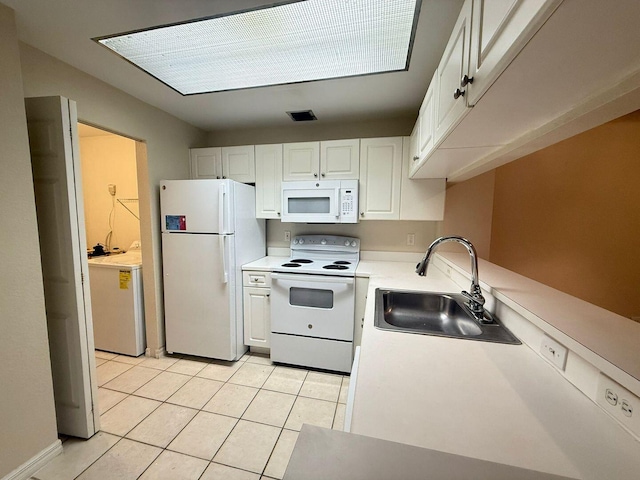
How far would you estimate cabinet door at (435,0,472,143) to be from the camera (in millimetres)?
857

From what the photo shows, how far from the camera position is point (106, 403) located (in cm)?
187

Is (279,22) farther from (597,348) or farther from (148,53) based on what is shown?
(597,348)

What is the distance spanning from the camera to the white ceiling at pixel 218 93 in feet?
3.92

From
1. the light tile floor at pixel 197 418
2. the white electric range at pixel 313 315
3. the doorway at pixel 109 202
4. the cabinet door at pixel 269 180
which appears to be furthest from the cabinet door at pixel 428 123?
the doorway at pixel 109 202

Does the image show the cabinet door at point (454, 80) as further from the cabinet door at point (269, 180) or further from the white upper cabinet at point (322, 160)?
the cabinet door at point (269, 180)

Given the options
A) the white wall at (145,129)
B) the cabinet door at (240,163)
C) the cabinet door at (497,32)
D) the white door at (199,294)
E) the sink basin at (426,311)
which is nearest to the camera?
the cabinet door at (497,32)

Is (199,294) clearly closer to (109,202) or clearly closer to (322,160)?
(322,160)

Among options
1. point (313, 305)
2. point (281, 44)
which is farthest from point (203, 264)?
point (281, 44)

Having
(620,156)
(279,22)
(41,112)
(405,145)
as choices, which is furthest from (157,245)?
(620,156)

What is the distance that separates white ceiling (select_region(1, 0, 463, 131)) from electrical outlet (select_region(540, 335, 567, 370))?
144cm

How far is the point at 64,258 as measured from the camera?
1.43m

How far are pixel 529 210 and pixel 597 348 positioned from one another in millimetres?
2501

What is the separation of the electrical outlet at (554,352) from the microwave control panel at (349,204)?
5.45 feet

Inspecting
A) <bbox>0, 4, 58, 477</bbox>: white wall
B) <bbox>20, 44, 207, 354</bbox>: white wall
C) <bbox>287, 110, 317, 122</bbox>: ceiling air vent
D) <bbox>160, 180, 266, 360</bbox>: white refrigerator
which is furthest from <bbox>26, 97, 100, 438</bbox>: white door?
<bbox>287, 110, 317, 122</bbox>: ceiling air vent
